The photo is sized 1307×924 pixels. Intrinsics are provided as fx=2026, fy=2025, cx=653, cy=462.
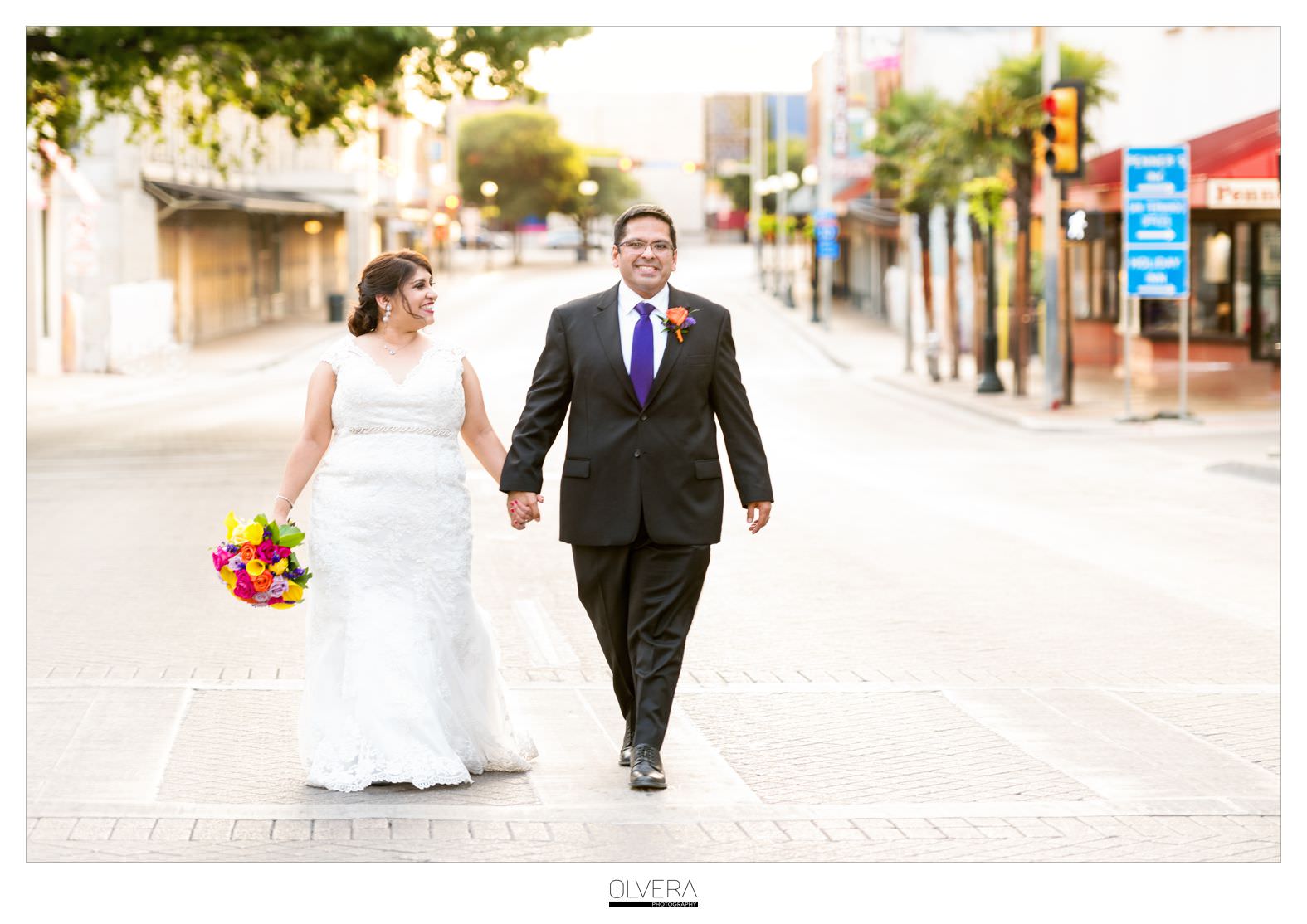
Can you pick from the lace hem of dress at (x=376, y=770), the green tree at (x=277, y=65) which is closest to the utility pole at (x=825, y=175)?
the green tree at (x=277, y=65)

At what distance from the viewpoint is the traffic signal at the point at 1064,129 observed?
24.6 metres

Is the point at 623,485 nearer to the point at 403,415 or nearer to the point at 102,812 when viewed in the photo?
the point at 403,415

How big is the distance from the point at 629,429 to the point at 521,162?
323ft

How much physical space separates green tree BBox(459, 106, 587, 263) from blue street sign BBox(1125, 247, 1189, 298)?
259 feet

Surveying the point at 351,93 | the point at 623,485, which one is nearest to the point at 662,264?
the point at 623,485

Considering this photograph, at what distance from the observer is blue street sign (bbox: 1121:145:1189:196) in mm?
24062

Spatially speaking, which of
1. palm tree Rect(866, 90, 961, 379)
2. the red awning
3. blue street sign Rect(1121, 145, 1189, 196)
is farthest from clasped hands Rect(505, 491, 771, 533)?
palm tree Rect(866, 90, 961, 379)

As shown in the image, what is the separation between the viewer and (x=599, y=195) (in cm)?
10612

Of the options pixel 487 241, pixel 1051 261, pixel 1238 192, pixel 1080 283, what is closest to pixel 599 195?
pixel 487 241

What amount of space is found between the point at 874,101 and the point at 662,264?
57.7 m

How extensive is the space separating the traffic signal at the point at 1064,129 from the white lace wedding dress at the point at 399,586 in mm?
18590

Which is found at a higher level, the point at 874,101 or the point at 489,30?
the point at 874,101

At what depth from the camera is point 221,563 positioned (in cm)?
719

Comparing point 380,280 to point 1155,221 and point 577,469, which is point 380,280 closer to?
point 577,469
